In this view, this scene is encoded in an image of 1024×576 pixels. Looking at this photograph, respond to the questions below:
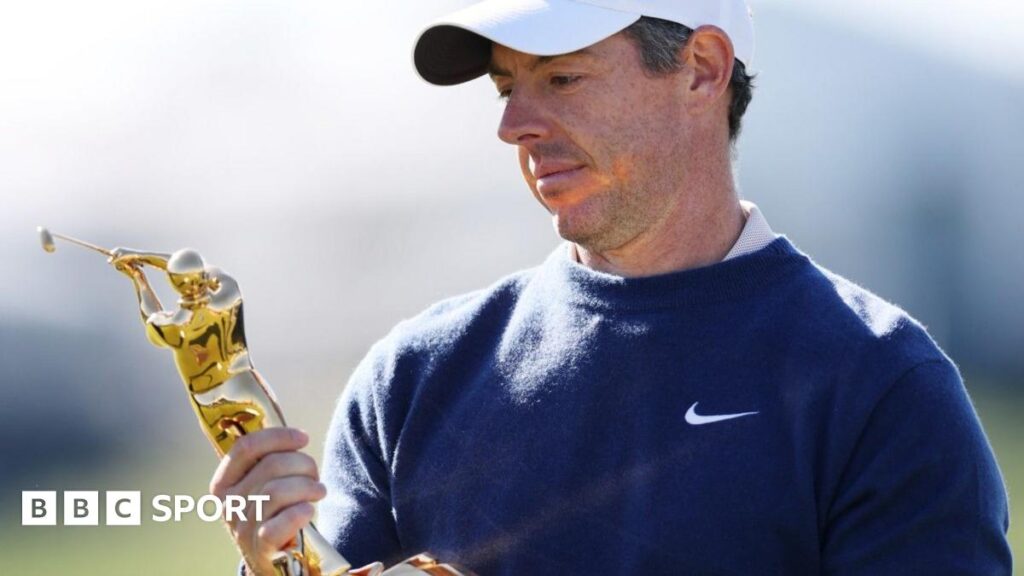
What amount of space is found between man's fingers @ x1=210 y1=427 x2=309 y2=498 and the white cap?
2.22 feet

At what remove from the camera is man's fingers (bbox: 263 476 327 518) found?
6.75 feet

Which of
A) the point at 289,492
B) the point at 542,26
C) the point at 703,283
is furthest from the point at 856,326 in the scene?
the point at 289,492

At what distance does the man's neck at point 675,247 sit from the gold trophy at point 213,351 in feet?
2.03

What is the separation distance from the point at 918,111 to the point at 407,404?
13.2 metres

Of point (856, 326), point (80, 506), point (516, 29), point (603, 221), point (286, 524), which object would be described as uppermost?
point (516, 29)

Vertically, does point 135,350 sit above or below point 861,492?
below

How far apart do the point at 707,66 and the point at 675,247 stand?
31 cm

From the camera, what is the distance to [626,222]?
2457 millimetres

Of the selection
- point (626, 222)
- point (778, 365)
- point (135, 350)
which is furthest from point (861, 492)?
point (135, 350)

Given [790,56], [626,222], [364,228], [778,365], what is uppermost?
[626,222]

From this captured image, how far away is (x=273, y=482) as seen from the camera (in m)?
2.07

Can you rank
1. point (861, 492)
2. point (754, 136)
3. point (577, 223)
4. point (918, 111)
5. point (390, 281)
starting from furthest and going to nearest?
point (918, 111) < point (754, 136) < point (390, 281) < point (577, 223) < point (861, 492)

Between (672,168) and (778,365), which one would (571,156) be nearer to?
(672,168)

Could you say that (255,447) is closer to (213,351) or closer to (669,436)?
(213,351)
